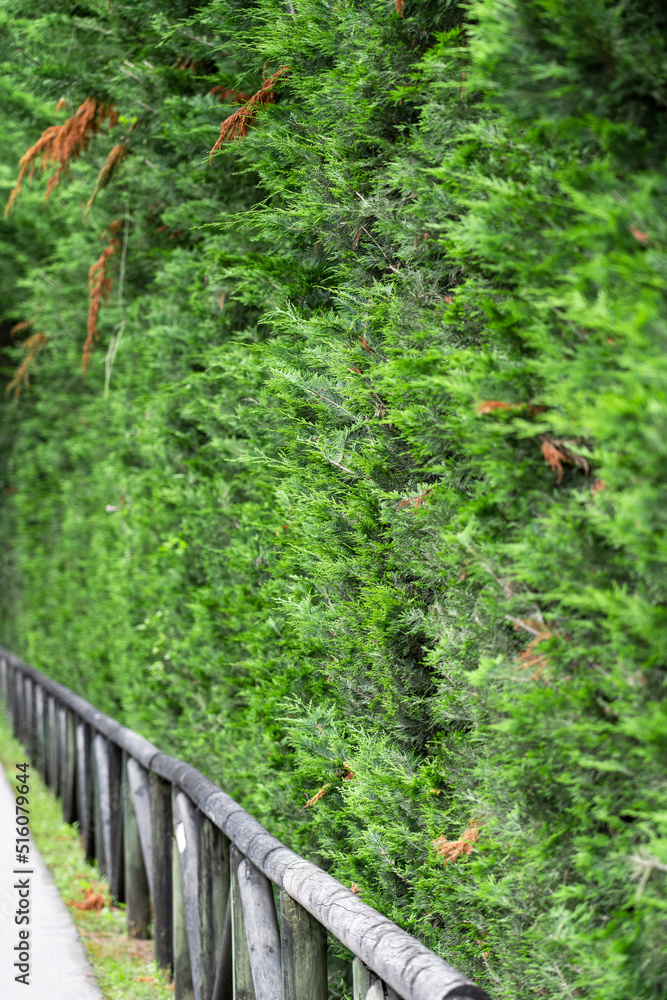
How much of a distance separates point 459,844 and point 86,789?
522 cm

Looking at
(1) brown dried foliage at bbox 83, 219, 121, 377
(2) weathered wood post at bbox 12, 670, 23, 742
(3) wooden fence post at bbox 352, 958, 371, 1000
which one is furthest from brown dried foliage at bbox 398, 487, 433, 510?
(2) weathered wood post at bbox 12, 670, 23, 742

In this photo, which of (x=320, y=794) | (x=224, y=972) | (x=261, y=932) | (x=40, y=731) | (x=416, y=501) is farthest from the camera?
(x=40, y=731)

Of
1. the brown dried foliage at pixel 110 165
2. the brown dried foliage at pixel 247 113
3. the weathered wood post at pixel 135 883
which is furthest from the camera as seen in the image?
the weathered wood post at pixel 135 883

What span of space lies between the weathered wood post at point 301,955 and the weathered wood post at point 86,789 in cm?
440

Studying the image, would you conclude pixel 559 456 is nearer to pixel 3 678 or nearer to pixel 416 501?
pixel 416 501

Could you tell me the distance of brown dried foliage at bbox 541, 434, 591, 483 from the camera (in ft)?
6.08

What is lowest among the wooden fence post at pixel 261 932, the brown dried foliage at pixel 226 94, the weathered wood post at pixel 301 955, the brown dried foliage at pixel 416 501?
the wooden fence post at pixel 261 932

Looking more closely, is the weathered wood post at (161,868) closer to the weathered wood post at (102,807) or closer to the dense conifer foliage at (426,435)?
the dense conifer foliage at (426,435)

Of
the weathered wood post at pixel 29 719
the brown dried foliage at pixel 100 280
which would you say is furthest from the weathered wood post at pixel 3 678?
the brown dried foliage at pixel 100 280

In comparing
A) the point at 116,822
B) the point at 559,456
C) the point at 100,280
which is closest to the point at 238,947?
the point at 559,456

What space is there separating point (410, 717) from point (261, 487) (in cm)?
165

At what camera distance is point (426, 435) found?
7.69 ft

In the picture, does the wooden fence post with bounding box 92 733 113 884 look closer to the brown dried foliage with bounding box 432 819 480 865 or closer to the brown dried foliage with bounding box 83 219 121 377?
the brown dried foliage with bounding box 83 219 121 377

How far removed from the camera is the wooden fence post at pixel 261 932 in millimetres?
3059
